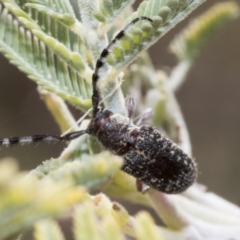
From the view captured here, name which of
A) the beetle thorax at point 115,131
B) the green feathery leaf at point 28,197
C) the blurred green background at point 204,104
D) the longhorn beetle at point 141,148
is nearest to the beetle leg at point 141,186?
the longhorn beetle at point 141,148

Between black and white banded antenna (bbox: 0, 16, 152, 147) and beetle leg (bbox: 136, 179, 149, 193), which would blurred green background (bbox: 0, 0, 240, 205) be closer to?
black and white banded antenna (bbox: 0, 16, 152, 147)

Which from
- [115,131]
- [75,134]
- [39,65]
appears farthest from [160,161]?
[39,65]

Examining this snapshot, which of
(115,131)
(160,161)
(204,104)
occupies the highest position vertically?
(115,131)

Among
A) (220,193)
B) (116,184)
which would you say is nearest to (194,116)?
(220,193)

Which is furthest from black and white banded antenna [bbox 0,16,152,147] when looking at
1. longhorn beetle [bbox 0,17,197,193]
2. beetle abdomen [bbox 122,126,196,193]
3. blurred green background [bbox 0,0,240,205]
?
blurred green background [bbox 0,0,240,205]

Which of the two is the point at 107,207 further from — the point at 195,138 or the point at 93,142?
the point at 195,138

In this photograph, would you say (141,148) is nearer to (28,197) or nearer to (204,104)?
(28,197)

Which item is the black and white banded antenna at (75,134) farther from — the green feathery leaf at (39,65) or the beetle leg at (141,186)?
the beetle leg at (141,186)
